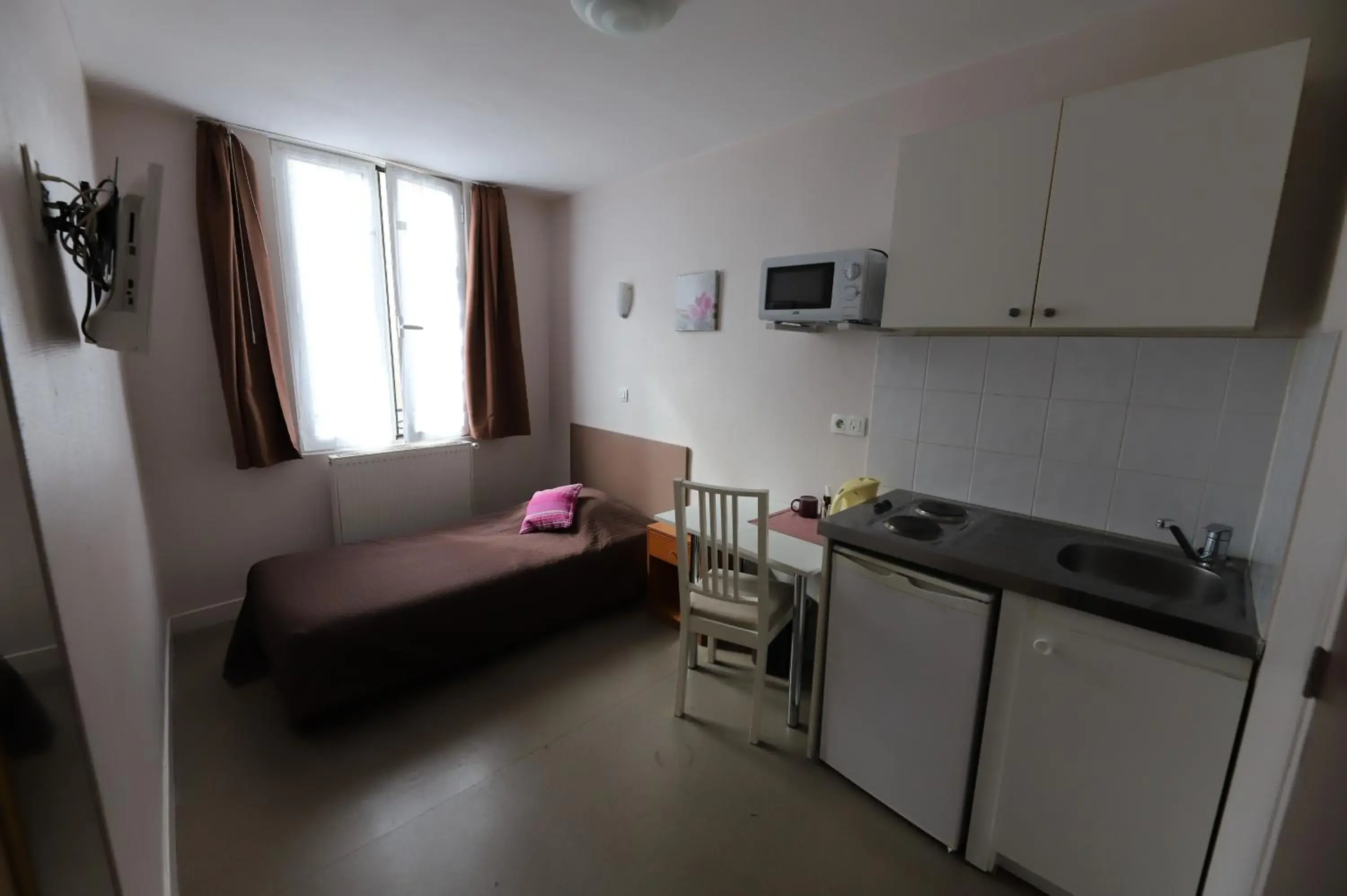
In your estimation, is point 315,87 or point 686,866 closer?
point 686,866

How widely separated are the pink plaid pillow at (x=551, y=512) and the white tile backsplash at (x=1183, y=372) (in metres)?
2.65

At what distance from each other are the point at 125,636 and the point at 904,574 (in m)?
2.10

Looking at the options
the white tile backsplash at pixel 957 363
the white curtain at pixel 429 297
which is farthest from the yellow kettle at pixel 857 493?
the white curtain at pixel 429 297

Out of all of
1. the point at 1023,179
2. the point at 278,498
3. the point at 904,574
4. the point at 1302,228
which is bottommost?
the point at 278,498

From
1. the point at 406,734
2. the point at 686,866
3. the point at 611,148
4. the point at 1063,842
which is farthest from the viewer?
the point at 611,148

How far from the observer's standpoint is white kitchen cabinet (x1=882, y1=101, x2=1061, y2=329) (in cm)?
158

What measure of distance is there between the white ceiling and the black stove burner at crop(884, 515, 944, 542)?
5.32ft

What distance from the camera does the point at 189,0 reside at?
5.42 ft

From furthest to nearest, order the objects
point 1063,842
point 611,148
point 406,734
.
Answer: point 611,148
point 406,734
point 1063,842

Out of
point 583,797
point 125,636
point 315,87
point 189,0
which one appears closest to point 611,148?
point 315,87

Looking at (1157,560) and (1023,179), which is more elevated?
(1023,179)

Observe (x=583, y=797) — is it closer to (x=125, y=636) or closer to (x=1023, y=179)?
(x=125, y=636)

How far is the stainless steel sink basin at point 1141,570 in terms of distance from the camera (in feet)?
5.12

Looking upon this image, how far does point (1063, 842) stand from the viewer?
1423mm
